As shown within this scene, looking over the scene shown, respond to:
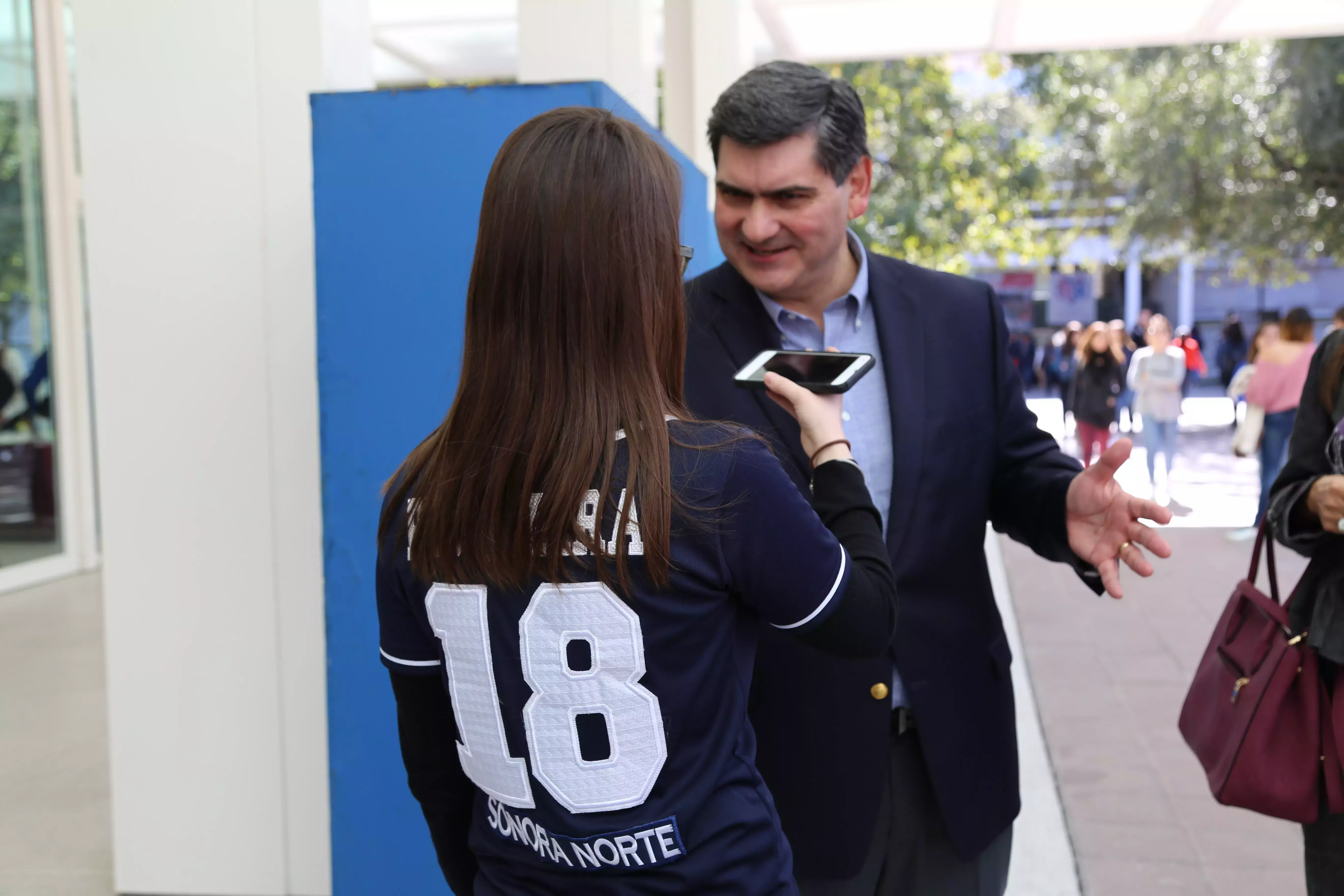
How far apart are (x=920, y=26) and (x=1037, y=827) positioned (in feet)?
22.2

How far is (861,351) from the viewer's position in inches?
86.2

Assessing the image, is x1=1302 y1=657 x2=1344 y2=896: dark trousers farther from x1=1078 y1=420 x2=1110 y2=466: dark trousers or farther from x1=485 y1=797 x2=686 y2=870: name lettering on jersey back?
x1=1078 y1=420 x2=1110 y2=466: dark trousers

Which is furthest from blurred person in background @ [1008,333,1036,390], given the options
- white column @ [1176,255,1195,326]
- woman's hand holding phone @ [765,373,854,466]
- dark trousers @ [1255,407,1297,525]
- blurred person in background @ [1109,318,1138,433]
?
woman's hand holding phone @ [765,373,854,466]

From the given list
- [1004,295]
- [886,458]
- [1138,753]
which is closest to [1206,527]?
[1138,753]

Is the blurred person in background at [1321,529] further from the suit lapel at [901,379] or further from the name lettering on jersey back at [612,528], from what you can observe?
the name lettering on jersey back at [612,528]

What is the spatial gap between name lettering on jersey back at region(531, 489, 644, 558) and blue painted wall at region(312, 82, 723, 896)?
58.3 inches

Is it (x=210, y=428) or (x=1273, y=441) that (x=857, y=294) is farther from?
(x=1273, y=441)

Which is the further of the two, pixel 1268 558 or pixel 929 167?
pixel 929 167

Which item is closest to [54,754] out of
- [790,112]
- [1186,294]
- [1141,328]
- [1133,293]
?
[790,112]

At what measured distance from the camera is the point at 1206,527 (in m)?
11.2

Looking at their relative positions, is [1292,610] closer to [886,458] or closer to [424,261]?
[886,458]

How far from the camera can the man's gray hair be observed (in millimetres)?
2119

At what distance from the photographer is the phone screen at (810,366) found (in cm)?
175

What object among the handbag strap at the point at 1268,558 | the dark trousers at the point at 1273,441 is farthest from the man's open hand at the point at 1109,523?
the dark trousers at the point at 1273,441
